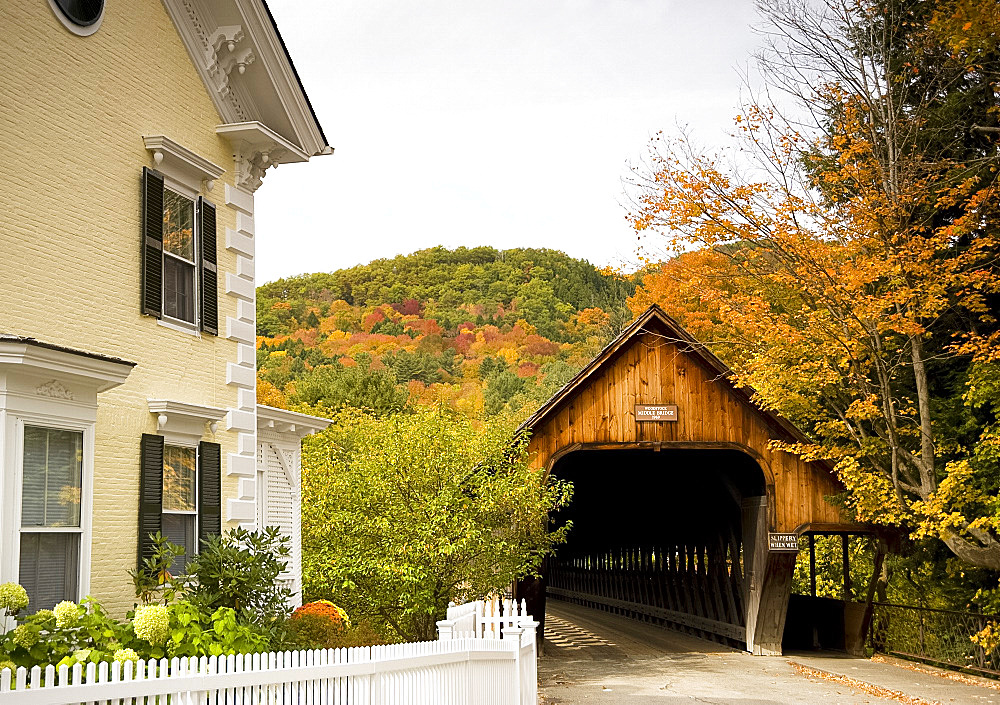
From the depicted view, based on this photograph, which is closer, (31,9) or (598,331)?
(31,9)

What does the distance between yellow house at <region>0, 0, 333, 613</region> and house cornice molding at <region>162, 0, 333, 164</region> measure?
0.02m

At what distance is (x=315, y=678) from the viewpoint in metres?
8.95

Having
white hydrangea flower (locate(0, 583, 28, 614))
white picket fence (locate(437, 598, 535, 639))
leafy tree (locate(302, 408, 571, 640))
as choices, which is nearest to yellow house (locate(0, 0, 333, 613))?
white hydrangea flower (locate(0, 583, 28, 614))

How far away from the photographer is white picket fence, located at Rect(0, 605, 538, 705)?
704 cm

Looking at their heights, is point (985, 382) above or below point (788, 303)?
below

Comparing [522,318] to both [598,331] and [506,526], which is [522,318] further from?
[506,526]

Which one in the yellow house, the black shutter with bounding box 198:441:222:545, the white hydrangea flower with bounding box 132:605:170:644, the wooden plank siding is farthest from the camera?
the wooden plank siding

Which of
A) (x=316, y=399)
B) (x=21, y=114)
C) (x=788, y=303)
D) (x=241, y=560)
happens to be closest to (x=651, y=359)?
(x=788, y=303)

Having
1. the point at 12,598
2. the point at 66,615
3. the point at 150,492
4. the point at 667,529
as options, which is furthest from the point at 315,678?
the point at 667,529

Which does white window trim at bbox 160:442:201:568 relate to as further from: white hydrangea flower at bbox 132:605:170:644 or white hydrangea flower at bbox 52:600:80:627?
white hydrangea flower at bbox 52:600:80:627

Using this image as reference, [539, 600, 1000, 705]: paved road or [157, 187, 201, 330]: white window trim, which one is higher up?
[157, 187, 201, 330]: white window trim

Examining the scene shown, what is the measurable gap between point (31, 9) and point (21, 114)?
3.46 feet

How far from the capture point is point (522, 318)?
78125mm

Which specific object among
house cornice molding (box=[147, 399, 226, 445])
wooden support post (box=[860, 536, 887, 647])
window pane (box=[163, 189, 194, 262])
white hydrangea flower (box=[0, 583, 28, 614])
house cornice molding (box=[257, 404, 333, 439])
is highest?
window pane (box=[163, 189, 194, 262])
